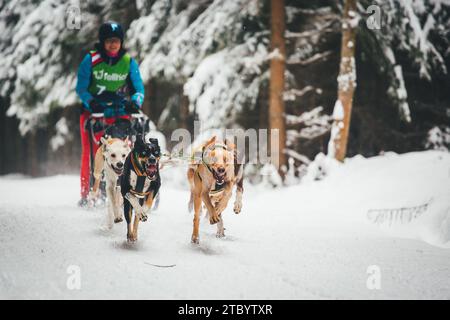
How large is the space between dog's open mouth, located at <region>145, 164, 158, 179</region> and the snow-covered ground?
0.91m

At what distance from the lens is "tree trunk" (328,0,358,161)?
9766mm

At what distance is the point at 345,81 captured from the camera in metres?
9.79

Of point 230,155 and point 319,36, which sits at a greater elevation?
point 319,36

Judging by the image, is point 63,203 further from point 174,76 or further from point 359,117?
point 359,117

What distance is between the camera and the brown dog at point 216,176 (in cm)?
341

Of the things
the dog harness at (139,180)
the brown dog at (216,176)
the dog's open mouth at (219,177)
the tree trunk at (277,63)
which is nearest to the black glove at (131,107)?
the brown dog at (216,176)

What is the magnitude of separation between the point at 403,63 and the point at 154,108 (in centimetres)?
899

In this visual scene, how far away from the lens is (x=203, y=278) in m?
3.79

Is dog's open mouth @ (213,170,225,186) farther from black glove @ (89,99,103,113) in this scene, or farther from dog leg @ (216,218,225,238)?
black glove @ (89,99,103,113)

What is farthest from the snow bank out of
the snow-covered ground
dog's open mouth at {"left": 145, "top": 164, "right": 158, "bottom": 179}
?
dog's open mouth at {"left": 145, "top": 164, "right": 158, "bottom": 179}

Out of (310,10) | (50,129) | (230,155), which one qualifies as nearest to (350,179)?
(310,10)

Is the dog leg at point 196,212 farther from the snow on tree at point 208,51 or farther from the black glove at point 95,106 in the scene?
the snow on tree at point 208,51
